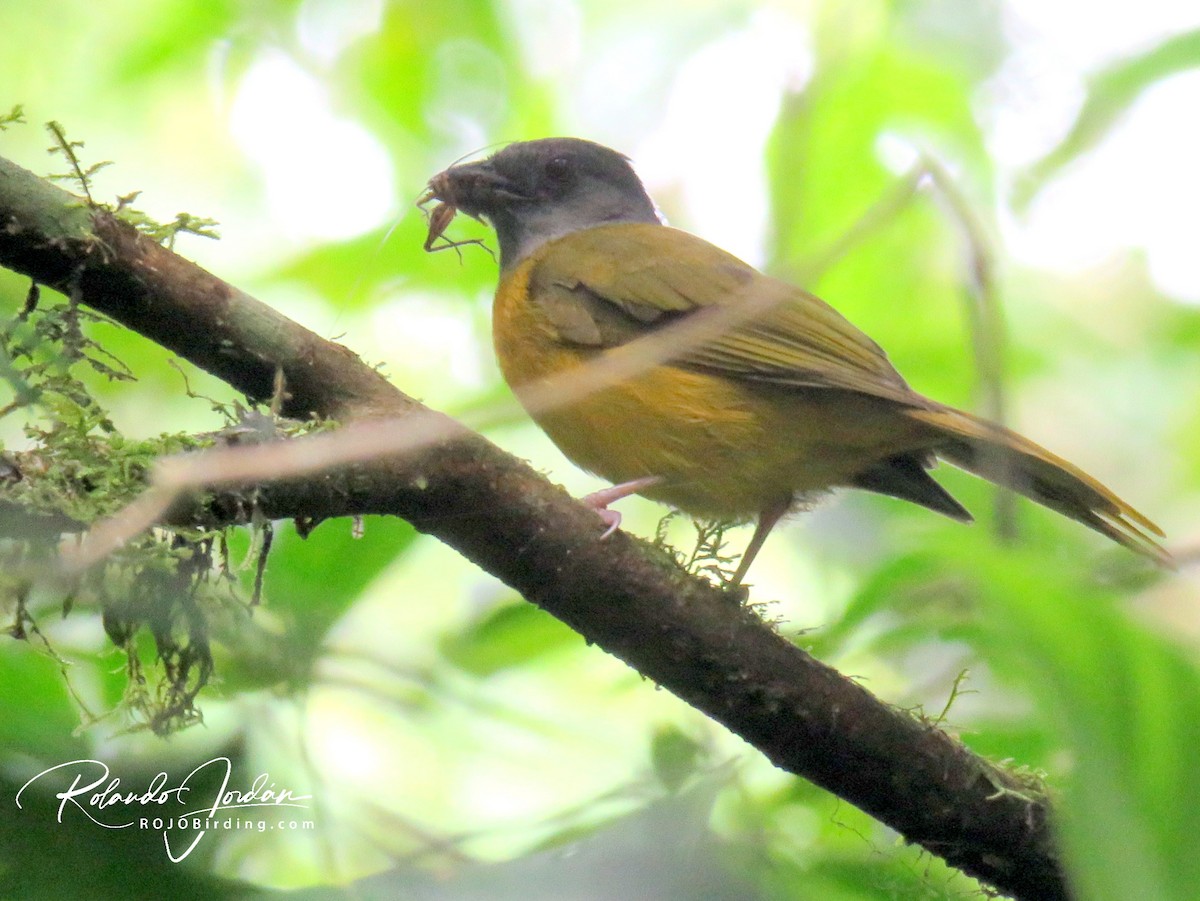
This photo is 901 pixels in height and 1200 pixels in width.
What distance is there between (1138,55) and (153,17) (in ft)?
13.6

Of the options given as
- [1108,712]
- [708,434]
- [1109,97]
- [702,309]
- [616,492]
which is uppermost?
[1109,97]

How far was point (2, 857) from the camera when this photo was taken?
5.26 feet

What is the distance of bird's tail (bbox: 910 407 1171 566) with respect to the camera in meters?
2.68

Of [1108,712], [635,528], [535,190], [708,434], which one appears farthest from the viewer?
[635,528]

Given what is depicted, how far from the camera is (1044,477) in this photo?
2832 mm

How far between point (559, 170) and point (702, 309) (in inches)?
51.3

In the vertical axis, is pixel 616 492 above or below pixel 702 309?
below

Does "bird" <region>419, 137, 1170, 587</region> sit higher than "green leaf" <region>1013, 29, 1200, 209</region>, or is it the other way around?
"green leaf" <region>1013, 29, 1200, 209</region>

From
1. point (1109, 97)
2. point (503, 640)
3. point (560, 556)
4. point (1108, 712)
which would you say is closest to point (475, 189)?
point (503, 640)

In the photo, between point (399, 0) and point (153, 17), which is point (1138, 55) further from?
point (153, 17)

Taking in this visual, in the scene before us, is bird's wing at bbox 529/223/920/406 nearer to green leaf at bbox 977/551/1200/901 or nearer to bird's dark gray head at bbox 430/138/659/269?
bird's dark gray head at bbox 430/138/659/269

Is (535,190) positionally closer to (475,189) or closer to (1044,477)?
(475,189)

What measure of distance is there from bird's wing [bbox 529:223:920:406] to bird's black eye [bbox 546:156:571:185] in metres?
0.51

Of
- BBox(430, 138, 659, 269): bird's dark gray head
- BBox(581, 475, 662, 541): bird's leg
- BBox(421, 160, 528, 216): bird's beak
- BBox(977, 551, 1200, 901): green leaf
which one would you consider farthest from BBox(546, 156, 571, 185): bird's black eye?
BBox(977, 551, 1200, 901): green leaf
